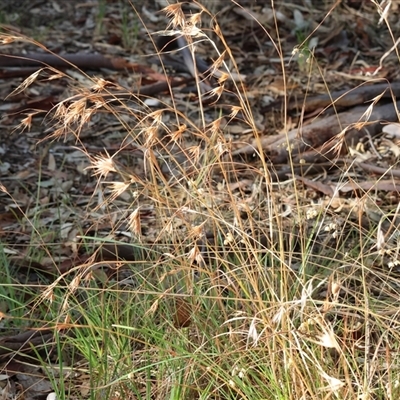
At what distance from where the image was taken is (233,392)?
246 centimetres

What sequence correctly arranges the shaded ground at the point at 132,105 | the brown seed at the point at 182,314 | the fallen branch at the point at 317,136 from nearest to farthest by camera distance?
the brown seed at the point at 182,314 → the shaded ground at the point at 132,105 → the fallen branch at the point at 317,136

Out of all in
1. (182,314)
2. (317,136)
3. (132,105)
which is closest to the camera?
(182,314)

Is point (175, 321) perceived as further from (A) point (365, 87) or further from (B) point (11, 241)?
(A) point (365, 87)

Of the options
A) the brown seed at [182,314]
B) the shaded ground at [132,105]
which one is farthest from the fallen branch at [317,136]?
the brown seed at [182,314]

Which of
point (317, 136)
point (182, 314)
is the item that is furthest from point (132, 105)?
point (182, 314)

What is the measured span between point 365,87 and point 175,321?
2200 millimetres

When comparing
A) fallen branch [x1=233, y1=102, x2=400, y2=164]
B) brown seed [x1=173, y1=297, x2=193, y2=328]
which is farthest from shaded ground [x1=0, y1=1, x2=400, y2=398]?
brown seed [x1=173, y1=297, x2=193, y2=328]

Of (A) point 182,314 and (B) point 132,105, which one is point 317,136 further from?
(A) point 182,314

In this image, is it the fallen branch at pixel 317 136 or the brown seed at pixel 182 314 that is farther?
the fallen branch at pixel 317 136

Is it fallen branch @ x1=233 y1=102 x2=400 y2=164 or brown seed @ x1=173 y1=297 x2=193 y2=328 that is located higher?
brown seed @ x1=173 y1=297 x2=193 y2=328

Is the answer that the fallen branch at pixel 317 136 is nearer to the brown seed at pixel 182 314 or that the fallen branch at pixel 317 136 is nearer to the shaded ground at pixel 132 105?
the shaded ground at pixel 132 105

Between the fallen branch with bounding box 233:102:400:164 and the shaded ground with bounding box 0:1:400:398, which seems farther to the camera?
the fallen branch with bounding box 233:102:400:164

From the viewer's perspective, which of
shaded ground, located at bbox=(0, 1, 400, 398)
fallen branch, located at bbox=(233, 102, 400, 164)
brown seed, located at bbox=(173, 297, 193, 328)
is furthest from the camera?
fallen branch, located at bbox=(233, 102, 400, 164)

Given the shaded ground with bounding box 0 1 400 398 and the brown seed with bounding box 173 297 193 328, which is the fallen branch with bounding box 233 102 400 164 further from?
the brown seed with bounding box 173 297 193 328
